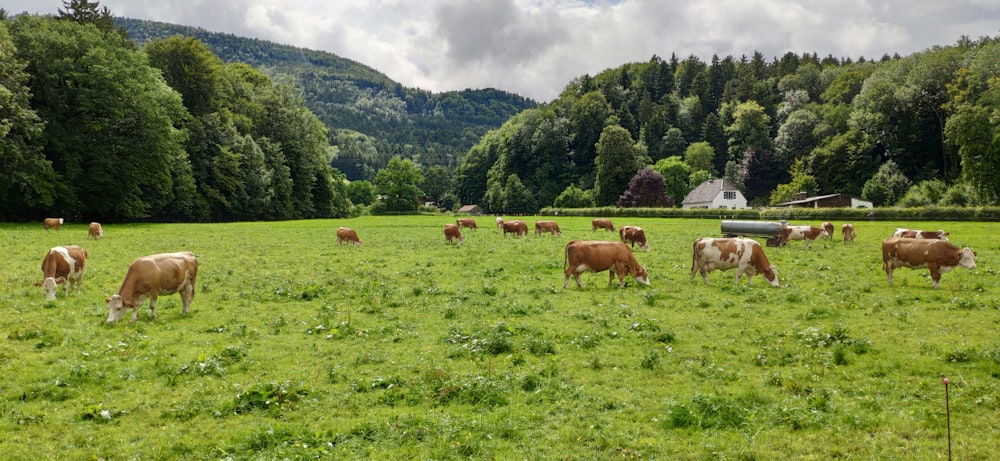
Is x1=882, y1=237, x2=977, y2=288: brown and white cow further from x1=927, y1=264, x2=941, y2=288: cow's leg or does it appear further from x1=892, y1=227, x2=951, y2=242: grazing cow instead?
x1=892, y1=227, x2=951, y2=242: grazing cow

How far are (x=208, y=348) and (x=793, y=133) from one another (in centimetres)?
13791

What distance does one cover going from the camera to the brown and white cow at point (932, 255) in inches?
768

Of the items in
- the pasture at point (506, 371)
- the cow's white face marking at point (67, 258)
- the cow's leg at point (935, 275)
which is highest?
the cow's white face marking at point (67, 258)

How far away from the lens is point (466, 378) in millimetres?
10234

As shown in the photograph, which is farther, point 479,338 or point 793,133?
point 793,133

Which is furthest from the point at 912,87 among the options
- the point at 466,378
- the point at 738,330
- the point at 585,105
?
the point at 466,378

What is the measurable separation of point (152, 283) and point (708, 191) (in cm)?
11516

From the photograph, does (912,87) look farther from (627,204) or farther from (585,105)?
(585,105)

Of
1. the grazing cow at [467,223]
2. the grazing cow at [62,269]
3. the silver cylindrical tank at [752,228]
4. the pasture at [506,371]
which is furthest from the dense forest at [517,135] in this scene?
the silver cylindrical tank at [752,228]

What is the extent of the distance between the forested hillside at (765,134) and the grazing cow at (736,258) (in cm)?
6230

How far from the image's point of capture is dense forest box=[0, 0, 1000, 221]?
5256 cm

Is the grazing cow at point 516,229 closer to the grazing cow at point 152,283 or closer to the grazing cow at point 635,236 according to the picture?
the grazing cow at point 635,236

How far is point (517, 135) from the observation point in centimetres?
15612

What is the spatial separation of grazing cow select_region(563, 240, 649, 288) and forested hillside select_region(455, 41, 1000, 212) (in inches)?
2609
